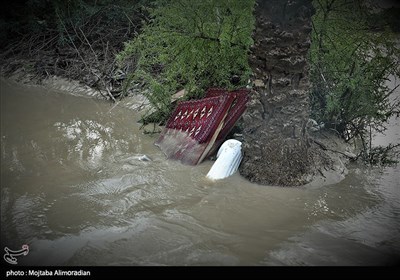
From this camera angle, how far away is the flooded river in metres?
2.51

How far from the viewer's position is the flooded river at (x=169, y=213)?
2.51 meters

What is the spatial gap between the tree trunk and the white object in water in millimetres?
107

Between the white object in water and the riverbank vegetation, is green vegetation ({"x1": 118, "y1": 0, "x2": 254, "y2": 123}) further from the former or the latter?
the riverbank vegetation

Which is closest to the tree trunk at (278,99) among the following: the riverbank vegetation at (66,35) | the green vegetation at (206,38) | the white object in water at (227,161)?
the white object in water at (227,161)

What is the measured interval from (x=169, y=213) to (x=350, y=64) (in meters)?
3.49

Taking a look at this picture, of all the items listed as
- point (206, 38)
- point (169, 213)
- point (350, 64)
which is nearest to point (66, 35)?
point (206, 38)

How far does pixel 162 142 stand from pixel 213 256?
293 cm

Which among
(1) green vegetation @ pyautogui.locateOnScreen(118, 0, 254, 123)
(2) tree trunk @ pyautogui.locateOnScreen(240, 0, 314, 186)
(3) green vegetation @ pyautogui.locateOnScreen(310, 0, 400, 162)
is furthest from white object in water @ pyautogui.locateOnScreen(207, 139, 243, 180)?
(3) green vegetation @ pyautogui.locateOnScreen(310, 0, 400, 162)

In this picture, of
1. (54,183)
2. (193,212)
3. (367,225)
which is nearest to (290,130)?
(367,225)

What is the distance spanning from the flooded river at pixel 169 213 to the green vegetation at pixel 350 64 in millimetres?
973

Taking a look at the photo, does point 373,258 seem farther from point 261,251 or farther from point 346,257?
point 261,251

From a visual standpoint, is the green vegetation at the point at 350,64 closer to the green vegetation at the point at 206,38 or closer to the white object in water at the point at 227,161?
the green vegetation at the point at 206,38

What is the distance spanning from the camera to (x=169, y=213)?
312 centimetres

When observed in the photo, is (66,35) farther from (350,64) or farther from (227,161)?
(350,64)
